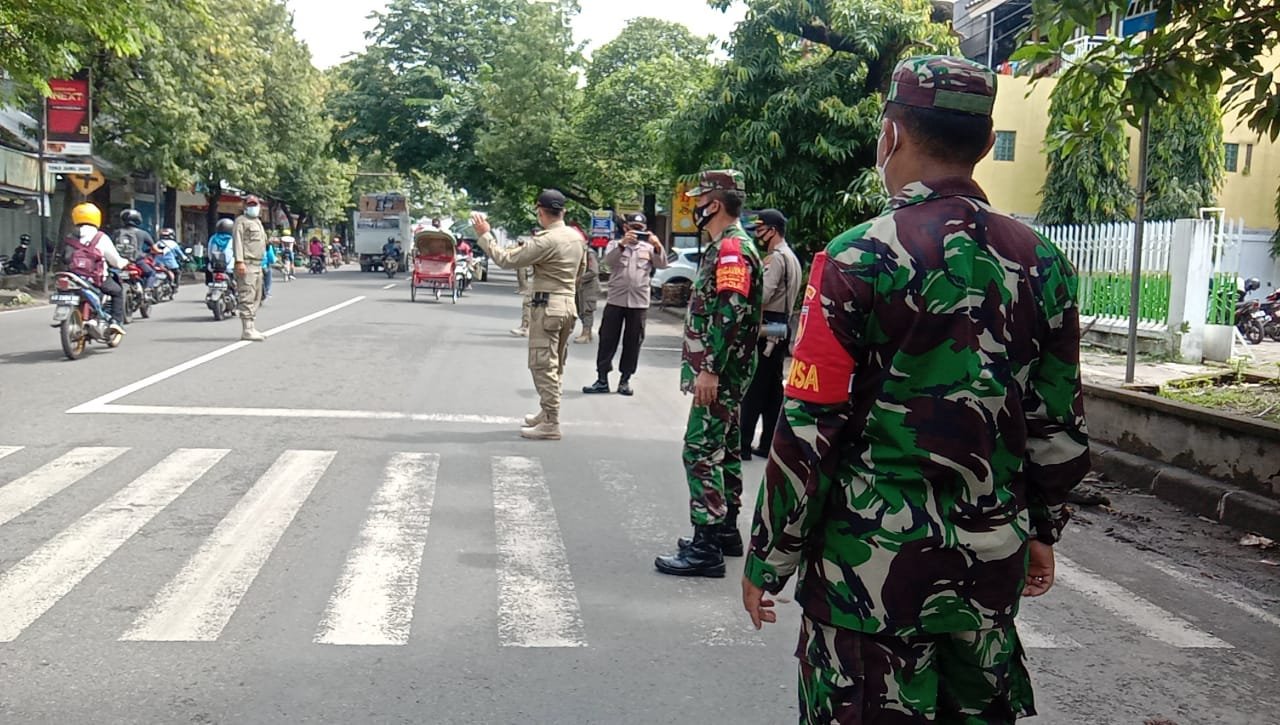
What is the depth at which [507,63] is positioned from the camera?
38.1m

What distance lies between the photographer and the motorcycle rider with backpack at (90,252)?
12.3 meters

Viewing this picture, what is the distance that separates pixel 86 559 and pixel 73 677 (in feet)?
4.87

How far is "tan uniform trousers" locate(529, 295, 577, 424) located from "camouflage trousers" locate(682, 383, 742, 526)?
11.0 feet

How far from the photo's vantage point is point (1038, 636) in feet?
15.3

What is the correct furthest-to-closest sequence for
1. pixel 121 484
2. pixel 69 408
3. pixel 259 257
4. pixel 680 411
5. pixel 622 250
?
1. pixel 259 257
2. pixel 622 250
3. pixel 680 411
4. pixel 69 408
5. pixel 121 484

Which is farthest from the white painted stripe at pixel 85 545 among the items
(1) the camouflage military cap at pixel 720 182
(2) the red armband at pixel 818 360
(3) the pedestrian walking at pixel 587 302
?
(3) the pedestrian walking at pixel 587 302

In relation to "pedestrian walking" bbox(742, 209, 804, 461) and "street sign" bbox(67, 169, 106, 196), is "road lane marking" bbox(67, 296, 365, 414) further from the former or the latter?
"street sign" bbox(67, 169, 106, 196)

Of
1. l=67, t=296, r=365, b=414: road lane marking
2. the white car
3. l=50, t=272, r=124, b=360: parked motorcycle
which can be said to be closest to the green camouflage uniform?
l=67, t=296, r=365, b=414: road lane marking

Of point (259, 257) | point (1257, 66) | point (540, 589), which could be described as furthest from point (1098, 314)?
point (540, 589)

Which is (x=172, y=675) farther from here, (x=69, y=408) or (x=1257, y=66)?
(x=1257, y=66)

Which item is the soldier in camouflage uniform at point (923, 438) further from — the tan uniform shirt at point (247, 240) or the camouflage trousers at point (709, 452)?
the tan uniform shirt at point (247, 240)

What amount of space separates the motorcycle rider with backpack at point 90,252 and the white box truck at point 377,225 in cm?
3381

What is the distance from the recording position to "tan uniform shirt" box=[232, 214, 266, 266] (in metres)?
14.2

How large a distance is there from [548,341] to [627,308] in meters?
3.49
